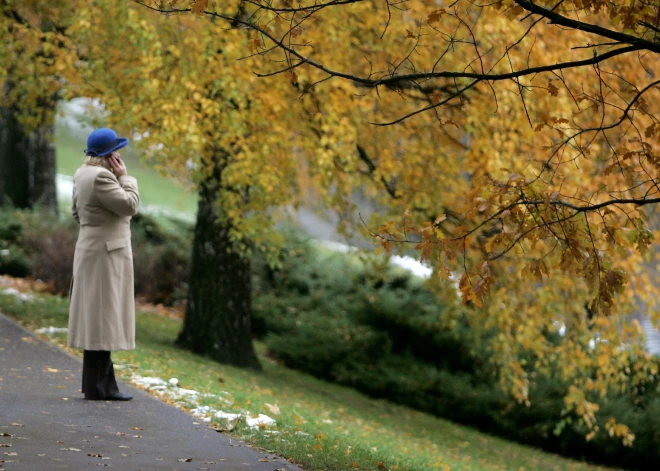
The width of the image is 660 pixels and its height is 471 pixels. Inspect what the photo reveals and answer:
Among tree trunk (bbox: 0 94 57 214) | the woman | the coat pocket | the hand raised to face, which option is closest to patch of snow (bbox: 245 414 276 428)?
the woman

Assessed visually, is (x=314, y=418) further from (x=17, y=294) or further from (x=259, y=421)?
(x=17, y=294)

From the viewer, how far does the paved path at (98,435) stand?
540 centimetres

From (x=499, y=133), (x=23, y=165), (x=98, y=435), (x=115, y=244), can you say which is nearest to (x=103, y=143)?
(x=115, y=244)

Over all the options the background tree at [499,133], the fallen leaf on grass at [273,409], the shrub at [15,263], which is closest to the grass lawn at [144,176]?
the shrub at [15,263]

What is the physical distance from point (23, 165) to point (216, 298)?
29.0 feet

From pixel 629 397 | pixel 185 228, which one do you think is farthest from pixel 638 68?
pixel 185 228

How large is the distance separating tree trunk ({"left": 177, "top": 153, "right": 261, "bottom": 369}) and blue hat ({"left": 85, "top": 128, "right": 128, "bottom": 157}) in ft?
14.4

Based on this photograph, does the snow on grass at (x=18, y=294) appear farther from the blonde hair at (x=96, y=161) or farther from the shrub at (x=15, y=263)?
the blonde hair at (x=96, y=161)

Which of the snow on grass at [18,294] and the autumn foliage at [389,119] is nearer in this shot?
the autumn foliage at [389,119]

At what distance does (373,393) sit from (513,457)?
108 inches

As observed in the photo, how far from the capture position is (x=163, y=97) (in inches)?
382

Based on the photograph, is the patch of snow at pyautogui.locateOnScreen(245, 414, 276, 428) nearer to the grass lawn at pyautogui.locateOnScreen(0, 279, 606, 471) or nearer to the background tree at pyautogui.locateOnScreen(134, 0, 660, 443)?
the grass lawn at pyautogui.locateOnScreen(0, 279, 606, 471)

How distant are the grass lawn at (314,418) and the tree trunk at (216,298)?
36 centimetres

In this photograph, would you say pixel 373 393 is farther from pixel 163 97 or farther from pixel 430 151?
pixel 163 97
